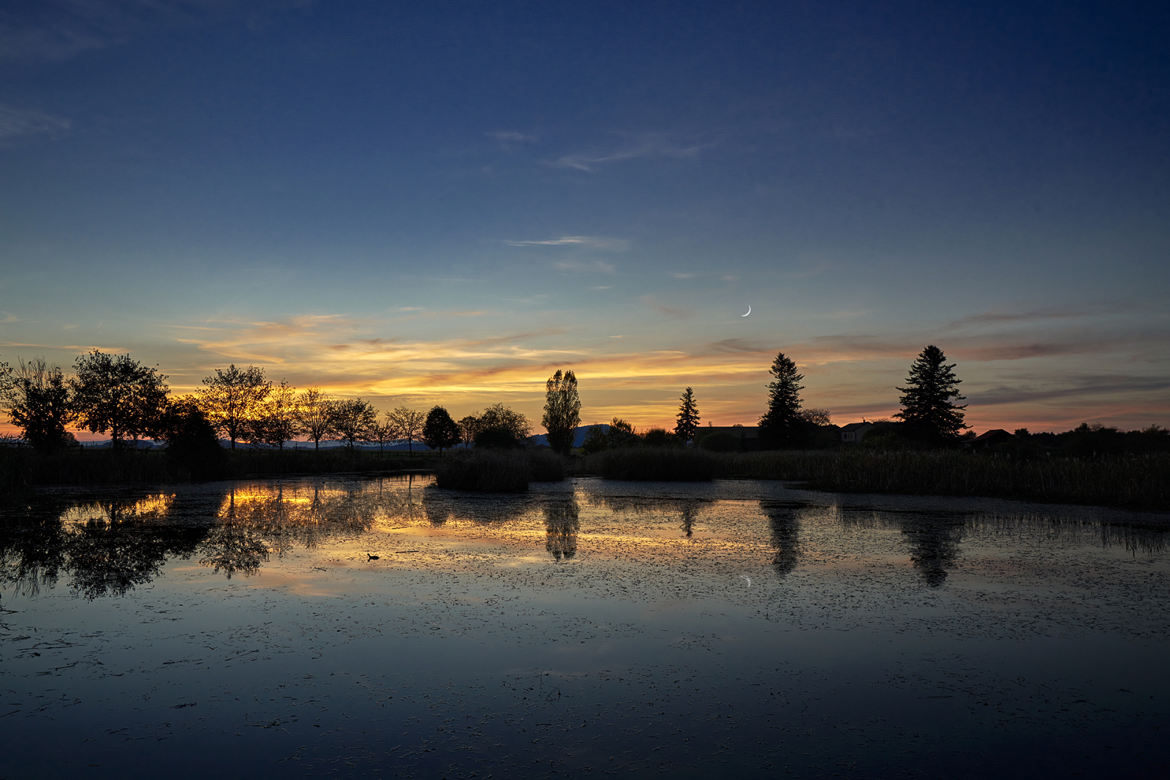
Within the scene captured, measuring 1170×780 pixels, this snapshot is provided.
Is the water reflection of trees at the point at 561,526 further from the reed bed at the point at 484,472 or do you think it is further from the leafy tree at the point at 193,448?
the leafy tree at the point at 193,448

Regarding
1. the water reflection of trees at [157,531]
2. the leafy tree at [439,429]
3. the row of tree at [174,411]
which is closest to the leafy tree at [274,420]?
the row of tree at [174,411]

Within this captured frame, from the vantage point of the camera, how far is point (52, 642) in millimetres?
6000

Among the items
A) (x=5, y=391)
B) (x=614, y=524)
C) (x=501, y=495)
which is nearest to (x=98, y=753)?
(x=614, y=524)

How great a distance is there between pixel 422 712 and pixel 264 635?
2493 millimetres

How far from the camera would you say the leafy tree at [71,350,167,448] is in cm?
3638

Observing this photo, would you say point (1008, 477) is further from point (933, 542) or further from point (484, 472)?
point (484, 472)

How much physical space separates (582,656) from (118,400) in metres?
39.9

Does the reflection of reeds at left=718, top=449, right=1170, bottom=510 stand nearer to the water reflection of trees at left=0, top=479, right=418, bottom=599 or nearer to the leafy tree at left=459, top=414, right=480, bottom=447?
the water reflection of trees at left=0, top=479, right=418, bottom=599

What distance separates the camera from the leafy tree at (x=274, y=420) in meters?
52.1

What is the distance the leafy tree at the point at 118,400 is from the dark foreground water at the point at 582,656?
29.1m

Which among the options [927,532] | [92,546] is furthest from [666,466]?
[92,546]

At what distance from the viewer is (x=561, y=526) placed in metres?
14.0

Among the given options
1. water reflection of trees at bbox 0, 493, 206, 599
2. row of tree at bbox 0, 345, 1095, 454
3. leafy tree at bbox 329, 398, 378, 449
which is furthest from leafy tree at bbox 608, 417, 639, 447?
water reflection of trees at bbox 0, 493, 206, 599

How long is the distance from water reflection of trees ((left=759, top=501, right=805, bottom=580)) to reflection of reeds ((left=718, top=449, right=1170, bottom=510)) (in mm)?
6870
